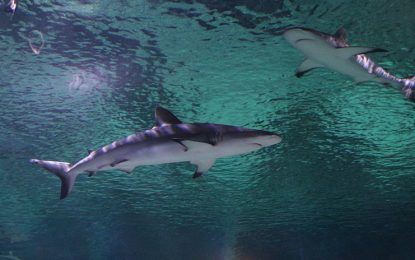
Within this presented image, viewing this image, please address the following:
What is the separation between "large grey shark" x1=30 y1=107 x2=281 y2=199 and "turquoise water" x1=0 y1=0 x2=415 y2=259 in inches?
123

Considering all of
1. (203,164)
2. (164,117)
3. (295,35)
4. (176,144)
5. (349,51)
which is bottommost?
(203,164)

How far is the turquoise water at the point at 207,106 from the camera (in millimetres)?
7883

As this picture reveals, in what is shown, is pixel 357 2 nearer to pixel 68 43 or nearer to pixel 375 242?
pixel 68 43

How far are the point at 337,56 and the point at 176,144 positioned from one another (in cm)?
277

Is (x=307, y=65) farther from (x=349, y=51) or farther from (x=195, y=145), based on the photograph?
(x=195, y=145)

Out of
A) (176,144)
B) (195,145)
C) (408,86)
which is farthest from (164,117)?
(408,86)

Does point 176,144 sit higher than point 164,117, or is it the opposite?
point 164,117

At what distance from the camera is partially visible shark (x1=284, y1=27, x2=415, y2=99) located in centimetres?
509

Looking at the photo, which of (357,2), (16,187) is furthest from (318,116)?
(16,187)

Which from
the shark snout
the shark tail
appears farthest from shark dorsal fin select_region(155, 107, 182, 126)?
the shark tail

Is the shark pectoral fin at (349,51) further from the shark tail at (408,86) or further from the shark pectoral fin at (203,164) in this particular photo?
the shark pectoral fin at (203,164)

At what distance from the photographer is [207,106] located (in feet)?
36.9

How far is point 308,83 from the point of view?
10.1m

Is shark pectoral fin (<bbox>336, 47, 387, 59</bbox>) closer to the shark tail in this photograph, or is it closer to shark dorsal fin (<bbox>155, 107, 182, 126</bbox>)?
the shark tail
